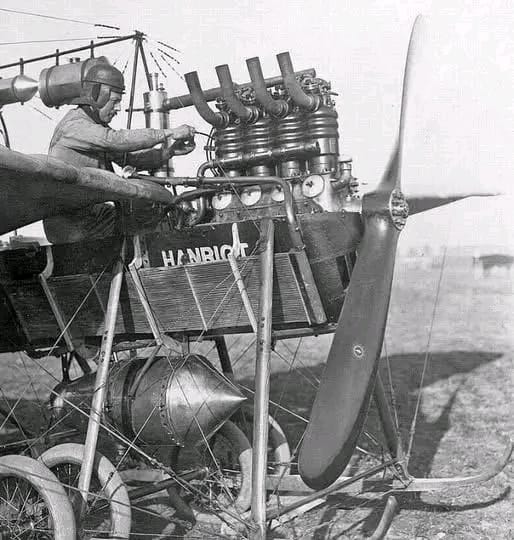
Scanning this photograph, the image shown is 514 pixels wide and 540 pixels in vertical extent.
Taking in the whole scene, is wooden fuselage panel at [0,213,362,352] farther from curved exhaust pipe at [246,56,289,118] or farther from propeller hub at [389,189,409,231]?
curved exhaust pipe at [246,56,289,118]

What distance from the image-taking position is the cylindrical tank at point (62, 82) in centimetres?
620

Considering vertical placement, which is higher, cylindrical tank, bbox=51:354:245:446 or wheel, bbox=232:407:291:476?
cylindrical tank, bbox=51:354:245:446

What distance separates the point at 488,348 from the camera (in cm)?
1452

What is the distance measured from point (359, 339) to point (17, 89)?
12.8 ft

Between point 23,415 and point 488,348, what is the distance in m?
8.72

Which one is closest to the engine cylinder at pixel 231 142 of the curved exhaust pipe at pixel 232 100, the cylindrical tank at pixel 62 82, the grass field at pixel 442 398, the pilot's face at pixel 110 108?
the curved exhaust pipe at pixel 232 100

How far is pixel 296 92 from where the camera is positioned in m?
5.45

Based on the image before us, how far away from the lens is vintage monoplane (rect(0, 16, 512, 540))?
180 inches

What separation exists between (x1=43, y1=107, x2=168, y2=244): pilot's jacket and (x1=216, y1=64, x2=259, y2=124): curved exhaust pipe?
0.64m

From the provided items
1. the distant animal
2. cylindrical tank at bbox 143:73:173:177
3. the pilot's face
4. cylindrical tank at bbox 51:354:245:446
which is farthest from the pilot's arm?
the distant animal

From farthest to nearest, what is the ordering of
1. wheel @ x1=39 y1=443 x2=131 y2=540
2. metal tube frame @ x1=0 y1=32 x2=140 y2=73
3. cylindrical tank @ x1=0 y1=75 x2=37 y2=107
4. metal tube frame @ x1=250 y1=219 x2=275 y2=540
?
metal tube frame @ x1=0 y1=32 x2=140 y2=73
cylindrical tank @ x1=0 y1=75 x2=37 y2=107
wheel @ x1=39 y1=443 x2=131 y2=540
metal tube frame @ x1=250 y1=219 x2=275 y2=540

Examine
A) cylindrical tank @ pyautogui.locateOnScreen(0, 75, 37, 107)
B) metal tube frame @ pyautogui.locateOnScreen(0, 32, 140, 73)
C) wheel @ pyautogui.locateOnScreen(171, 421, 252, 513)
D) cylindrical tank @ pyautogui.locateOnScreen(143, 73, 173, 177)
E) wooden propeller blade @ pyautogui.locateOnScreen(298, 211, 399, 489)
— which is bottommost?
wheel @ pyautogui.locateOnScreen(171, 421, 252, 513)

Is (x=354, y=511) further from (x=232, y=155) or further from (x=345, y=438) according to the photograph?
(x=232, y=155)

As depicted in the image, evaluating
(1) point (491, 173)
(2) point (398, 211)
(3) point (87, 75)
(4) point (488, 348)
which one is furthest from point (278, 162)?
(4) point (488, 348)
